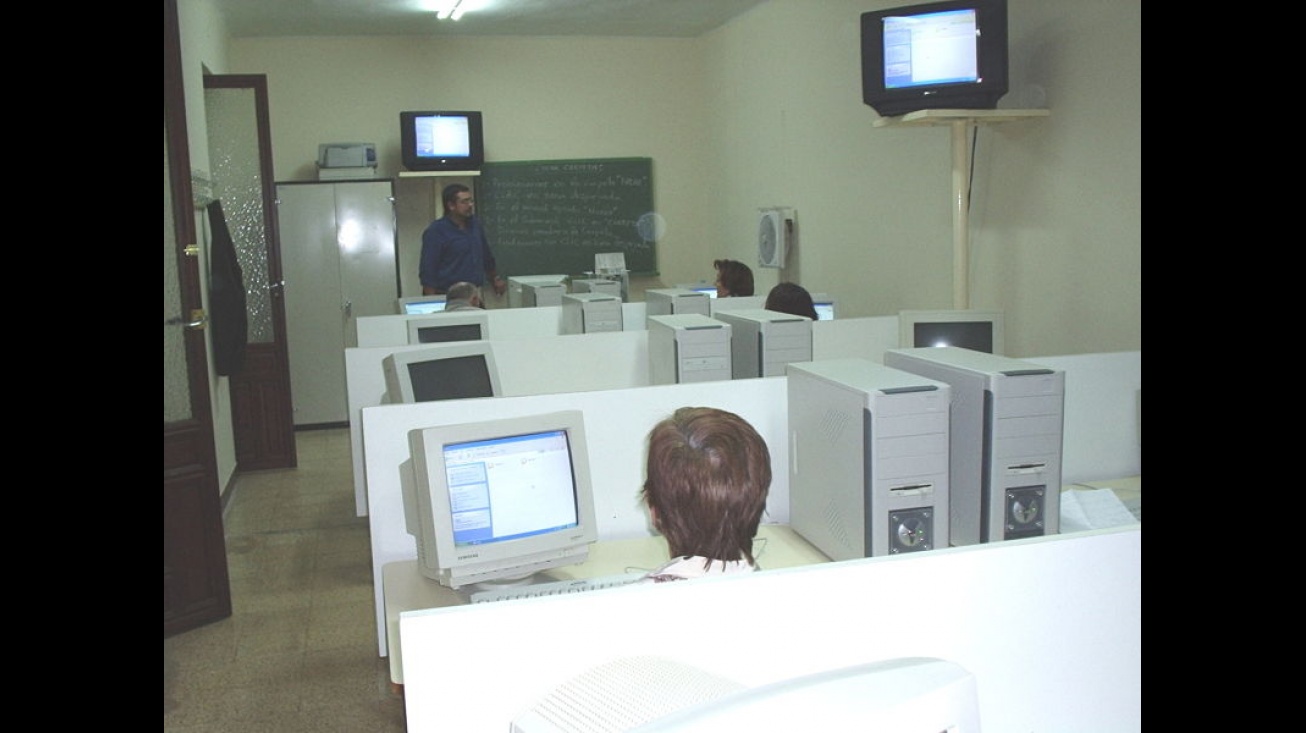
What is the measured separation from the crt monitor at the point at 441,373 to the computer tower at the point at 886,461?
1290 mm

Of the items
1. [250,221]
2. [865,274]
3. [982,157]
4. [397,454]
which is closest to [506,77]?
[250,221]

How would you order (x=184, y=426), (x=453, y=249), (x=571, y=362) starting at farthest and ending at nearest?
(x=453, y=249)
(x=571, y=362)
(x=184, y=426)

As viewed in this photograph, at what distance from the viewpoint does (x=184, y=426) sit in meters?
3.90

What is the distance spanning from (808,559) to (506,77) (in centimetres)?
719

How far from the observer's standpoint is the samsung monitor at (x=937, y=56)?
175 inches

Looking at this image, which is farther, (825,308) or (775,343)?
(825,308)

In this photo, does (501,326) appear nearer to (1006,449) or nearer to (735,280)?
(735,280)

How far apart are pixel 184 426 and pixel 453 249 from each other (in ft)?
12.9

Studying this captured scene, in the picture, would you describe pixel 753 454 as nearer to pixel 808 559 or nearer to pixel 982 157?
pixel 808 559

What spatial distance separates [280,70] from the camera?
855 cm

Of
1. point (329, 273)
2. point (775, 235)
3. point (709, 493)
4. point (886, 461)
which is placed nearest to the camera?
point (709, 493)

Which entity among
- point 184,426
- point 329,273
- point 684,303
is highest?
point 329,273

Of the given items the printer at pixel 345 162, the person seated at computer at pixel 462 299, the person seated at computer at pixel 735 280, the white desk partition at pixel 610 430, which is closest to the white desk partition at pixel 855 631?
the white desk partition at pixel 610 430

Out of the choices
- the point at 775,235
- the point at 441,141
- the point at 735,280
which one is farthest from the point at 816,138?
the point at 441,141
